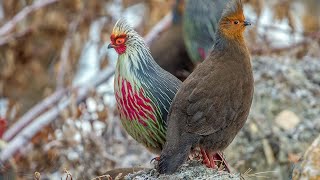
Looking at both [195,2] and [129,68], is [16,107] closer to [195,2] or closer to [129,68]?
[195,2]

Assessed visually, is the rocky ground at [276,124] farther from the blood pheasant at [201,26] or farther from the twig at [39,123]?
the blood pheasant at [201,26]

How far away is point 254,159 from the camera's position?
19.4 ft

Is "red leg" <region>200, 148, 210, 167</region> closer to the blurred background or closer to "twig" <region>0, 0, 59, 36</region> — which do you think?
the blurred background

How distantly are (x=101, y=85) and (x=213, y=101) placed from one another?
13.7 ft

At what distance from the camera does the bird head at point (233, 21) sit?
3588 mm

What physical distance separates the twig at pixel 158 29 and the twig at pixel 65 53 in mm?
840

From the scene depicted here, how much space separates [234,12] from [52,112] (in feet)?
11.9

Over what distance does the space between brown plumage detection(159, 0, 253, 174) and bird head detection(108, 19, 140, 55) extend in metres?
0.30

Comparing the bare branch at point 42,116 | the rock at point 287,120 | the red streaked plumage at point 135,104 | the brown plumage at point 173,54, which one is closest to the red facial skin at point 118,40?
the red streaked plumage at point 135,104

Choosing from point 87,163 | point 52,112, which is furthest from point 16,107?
point 87,163

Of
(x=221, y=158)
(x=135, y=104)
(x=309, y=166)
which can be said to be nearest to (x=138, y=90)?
(x=135, y=104)

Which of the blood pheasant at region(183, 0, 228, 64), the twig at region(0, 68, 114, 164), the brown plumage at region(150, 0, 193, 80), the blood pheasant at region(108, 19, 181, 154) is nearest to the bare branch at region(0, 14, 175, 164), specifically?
the twig at region(0, 68, 114, 164)

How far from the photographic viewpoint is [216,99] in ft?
11.6

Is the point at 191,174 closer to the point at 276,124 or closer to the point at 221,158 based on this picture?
the point at 221,158
